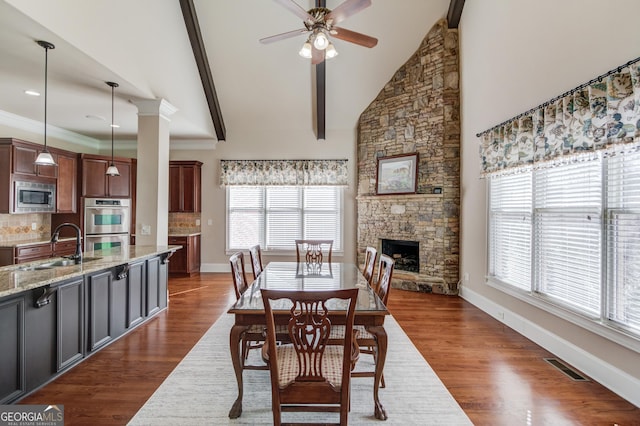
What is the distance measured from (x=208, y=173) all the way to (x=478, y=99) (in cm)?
500

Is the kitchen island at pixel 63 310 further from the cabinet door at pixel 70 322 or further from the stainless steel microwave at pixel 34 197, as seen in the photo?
the stainless steel microwave at pixel 34 197

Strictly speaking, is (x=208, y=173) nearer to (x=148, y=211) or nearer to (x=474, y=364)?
(x=148, y=211)

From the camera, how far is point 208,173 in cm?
623

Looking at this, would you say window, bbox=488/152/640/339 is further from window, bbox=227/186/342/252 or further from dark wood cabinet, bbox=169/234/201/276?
dark wood cabinet, bbox=169/234/201/276

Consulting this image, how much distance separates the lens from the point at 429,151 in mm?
4828

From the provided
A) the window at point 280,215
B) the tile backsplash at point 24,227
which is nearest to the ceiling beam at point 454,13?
the window at point 280,215

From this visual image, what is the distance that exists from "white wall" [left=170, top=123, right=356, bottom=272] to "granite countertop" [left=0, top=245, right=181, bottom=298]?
2703mm

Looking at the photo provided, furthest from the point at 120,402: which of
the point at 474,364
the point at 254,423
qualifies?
the point at 474,364

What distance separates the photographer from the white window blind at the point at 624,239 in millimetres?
2090

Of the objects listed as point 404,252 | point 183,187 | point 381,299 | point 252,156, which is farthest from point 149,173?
point 404,252

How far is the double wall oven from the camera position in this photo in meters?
5.22

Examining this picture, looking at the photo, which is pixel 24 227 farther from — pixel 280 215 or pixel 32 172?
pixel 280 215

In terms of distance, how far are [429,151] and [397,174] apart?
0.64 meters

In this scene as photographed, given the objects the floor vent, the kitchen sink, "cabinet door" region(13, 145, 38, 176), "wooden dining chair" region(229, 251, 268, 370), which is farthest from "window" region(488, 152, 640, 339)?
"cabinet door" region(13, 145, 38, 176)
